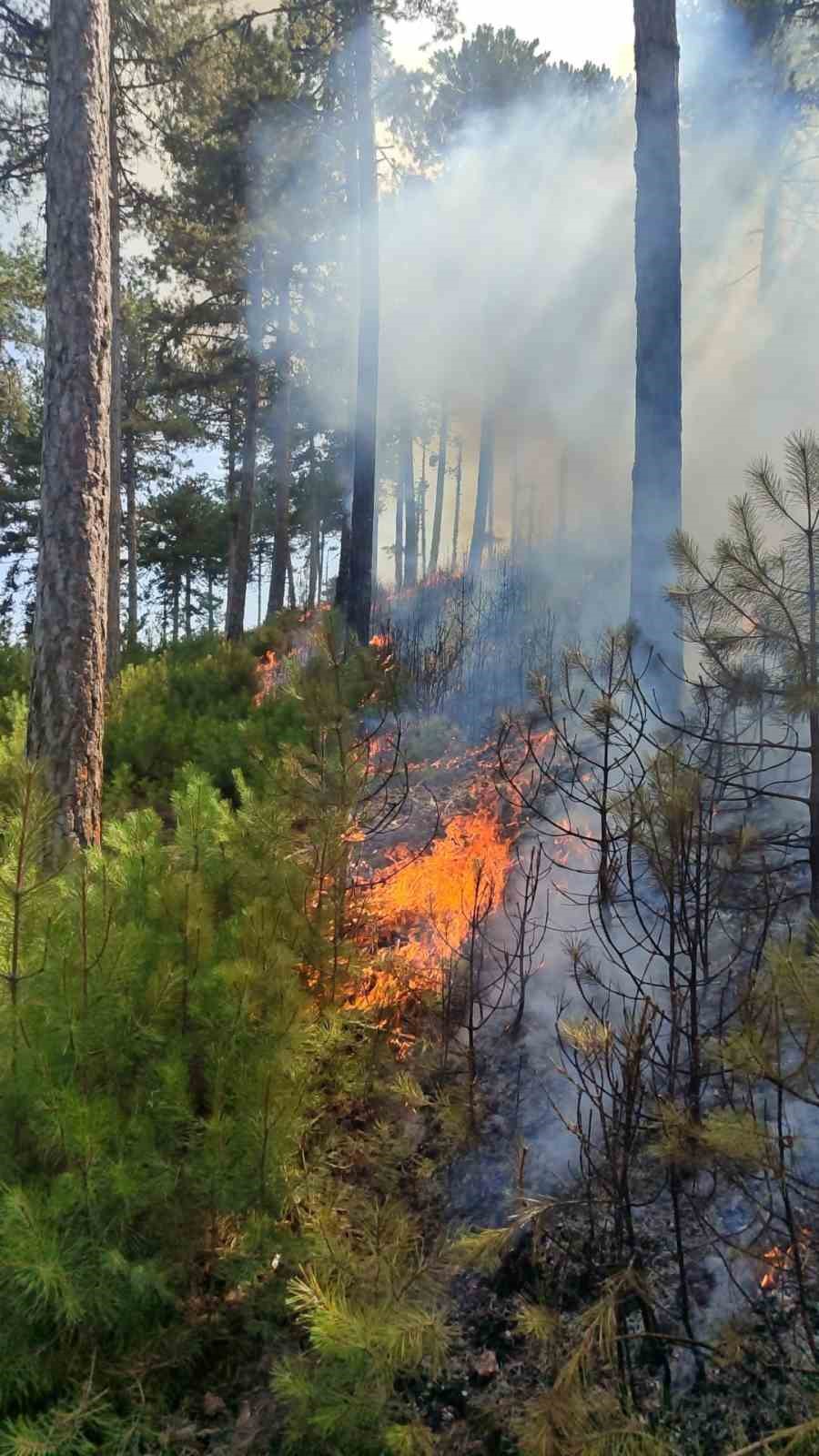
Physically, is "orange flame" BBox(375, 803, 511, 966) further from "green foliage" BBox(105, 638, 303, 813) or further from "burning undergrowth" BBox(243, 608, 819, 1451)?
"green foliage" BBox(105, 638, 303, 813)

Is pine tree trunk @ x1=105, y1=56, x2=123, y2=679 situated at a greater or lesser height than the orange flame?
greater

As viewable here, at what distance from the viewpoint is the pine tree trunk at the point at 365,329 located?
455 inches

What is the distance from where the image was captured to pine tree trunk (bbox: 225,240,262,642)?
16141 mm

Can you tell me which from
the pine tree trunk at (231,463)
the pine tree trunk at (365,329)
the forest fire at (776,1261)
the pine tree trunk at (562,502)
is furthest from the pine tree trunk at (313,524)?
the forest fire at (776,1261)

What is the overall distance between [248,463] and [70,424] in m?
Result: 11.6

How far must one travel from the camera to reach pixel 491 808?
619cm

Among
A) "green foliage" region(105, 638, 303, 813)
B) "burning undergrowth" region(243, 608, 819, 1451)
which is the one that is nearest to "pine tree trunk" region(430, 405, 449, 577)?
"green foliage" region(105, 638, 303, 813)

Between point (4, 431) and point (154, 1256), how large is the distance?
1099 inches

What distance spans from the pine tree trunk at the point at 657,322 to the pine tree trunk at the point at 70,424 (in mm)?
4175

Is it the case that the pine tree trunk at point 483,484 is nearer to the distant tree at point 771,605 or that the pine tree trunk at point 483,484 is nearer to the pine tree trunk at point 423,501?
the pine tree trunk at point 423,501

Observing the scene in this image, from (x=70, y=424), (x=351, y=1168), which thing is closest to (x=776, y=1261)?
(x=351, y=1168)

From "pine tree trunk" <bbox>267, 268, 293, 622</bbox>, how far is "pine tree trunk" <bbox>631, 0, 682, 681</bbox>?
11.1 metres

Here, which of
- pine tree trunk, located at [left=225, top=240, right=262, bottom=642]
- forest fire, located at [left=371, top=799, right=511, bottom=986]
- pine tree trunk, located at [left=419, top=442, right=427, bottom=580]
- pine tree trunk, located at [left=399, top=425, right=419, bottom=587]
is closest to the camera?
forest fire, located at [left=371, top=799, right=511, bottom=986]

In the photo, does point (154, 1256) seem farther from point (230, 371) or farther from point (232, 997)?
point (230, 371)
